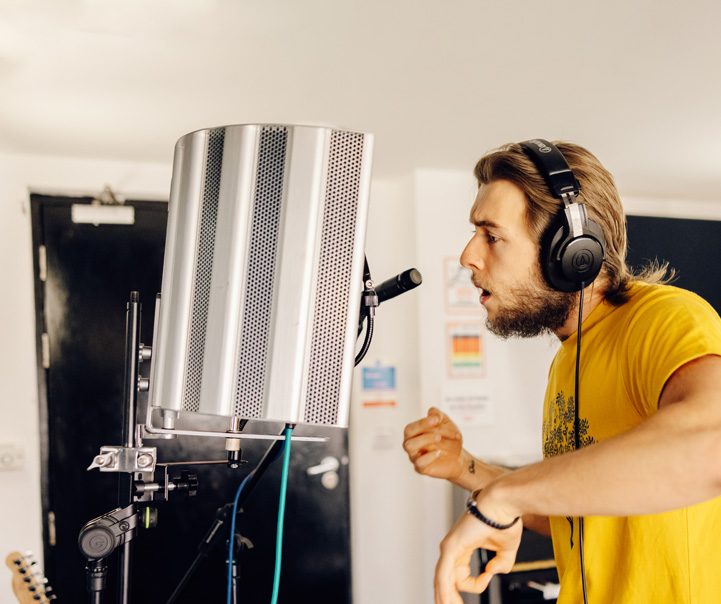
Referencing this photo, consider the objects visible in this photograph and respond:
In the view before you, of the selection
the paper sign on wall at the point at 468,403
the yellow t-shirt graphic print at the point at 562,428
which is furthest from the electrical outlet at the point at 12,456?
the yellow t-shirt graphic print at the point at 562,428

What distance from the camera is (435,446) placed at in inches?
42.1

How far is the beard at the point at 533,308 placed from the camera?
3.40 feet

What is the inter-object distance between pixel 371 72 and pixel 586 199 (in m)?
1.21

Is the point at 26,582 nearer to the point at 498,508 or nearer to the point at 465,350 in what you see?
the point at 498,508

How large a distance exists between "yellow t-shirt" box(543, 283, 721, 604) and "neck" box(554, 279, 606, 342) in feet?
0.20

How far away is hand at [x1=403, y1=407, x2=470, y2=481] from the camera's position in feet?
A: 3.44

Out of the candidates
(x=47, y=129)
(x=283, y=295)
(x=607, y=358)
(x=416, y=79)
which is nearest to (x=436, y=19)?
(x=416, y=79)

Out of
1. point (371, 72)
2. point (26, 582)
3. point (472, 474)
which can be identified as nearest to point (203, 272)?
point (472, 474)

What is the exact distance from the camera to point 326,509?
3023mm

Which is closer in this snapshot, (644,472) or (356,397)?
(644,472)

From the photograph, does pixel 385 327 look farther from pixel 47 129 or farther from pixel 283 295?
pixel 283 295

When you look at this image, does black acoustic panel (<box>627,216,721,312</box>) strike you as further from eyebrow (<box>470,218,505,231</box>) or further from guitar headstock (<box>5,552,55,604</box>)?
guitar headstock (<box>5,552,55,604</box>)

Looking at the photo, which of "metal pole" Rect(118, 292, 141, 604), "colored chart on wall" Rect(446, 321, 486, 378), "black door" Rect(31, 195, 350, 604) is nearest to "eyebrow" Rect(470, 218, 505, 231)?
"metal pole" Rect(118, 292, 141, 604)

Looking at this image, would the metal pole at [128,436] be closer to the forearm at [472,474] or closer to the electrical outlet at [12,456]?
the forearm at [472,474]
